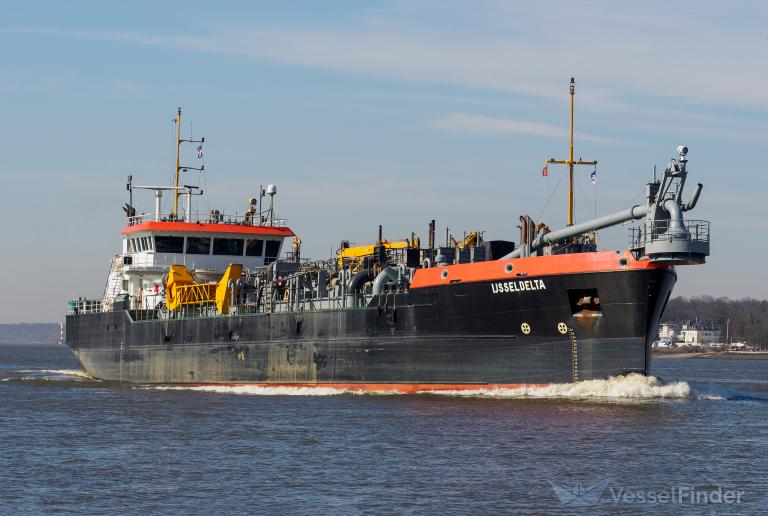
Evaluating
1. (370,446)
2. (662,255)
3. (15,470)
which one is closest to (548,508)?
(370,446)

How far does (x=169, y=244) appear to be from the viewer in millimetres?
49219

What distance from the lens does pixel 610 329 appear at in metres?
31.1

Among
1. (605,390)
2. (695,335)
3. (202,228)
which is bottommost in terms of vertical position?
(605,390)

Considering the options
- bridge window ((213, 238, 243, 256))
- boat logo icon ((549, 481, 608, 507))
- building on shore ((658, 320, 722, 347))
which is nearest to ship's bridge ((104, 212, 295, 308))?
bridge window ((213, 238, 243, 256))

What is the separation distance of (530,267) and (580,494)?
1336 centimetres

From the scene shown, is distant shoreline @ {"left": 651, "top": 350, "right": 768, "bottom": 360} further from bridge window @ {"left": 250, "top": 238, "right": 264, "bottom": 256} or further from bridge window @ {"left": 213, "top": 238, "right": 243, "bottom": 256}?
bridge window @ {"left": 213, "top": 238, "right": 243, "bottom": 256}

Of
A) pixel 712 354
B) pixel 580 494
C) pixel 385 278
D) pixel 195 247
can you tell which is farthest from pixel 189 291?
pixel 712 354

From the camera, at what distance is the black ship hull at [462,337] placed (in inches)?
1225

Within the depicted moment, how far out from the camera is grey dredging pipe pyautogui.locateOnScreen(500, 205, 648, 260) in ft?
107

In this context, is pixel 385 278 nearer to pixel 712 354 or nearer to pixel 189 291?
pixel 189 291

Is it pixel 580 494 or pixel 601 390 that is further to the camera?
pixel 601 390

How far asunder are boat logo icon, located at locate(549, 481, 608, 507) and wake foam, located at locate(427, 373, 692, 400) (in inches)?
440

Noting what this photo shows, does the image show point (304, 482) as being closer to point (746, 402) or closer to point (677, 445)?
point (677, 445)

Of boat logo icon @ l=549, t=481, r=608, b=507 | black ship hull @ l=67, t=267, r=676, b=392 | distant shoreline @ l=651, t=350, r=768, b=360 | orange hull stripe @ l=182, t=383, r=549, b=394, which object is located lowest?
distant shoreline @ l=651, t=350, r=768, b=360
